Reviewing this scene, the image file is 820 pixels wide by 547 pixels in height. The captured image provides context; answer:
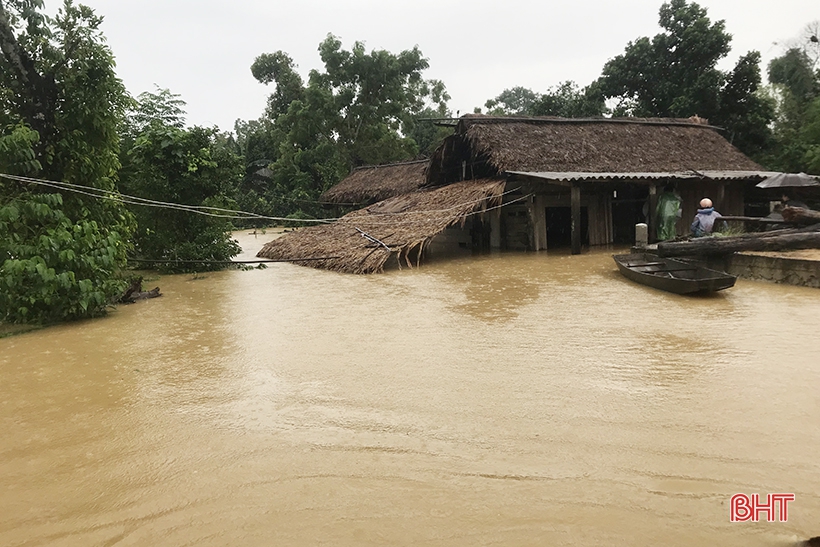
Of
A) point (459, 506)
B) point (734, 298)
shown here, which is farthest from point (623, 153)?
point (459, 506)

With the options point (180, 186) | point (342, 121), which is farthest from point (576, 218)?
point (342, 121)

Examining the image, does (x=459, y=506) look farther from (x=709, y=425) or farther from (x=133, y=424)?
(x=133, y=424)

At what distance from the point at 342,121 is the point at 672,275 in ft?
69.8

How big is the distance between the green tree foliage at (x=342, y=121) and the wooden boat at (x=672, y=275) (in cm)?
1845

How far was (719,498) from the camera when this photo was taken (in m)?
2.62

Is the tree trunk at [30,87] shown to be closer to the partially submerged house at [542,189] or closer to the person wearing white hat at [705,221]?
the partially submerged house at [542,189]

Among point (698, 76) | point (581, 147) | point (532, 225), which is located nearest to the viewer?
point (532, 225)

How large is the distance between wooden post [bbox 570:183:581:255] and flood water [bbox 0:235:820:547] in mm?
5604

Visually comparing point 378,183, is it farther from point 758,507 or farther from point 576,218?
point 758,507

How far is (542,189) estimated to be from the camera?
1298cm

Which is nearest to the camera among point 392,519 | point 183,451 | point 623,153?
point 392,519

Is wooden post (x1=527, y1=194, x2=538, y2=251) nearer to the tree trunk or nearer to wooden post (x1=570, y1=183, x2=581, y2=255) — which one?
wooden post (x1=570, y1=183, x2=581, y2=255)

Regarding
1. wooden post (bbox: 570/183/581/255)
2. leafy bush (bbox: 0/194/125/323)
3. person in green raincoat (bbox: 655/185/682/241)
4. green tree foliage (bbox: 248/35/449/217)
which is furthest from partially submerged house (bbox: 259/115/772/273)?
green tree foliage (bbox: 248/35/449/217)

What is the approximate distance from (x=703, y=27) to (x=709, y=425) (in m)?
21.4
